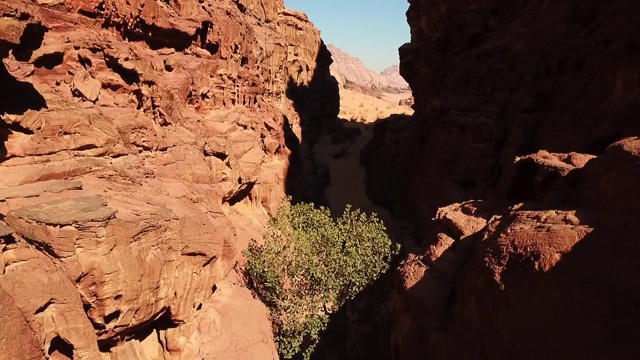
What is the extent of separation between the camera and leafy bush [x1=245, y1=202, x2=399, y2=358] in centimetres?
1368

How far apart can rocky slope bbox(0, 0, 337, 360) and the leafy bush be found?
901 mm

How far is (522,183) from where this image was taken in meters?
12.7

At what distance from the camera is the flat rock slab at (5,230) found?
7.14m

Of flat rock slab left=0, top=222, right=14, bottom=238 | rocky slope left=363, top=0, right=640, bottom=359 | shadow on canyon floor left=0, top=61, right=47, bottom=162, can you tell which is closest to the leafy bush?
rocky slope left=363, top=0, right=640, bottom=359

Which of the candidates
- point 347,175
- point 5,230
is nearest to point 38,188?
point 5,230

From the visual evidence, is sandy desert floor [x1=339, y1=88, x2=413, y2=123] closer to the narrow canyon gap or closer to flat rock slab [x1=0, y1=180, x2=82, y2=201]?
Result: the narrow canyon gap

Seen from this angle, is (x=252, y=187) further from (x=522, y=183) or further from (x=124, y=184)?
(x=522, y=183)

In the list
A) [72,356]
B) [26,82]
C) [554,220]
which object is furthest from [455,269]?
[26,82]

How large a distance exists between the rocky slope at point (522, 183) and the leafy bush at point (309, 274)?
2287 mm

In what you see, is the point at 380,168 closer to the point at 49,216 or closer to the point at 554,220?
the point at 554,220


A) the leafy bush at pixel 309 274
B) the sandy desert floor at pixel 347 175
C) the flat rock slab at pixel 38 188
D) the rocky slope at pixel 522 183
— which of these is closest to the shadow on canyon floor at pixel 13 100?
the flat rock slab at pixel 38 188

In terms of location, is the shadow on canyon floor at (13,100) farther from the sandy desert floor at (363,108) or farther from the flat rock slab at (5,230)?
the sandy desert floor at (363,108)

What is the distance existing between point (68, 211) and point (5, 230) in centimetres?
130

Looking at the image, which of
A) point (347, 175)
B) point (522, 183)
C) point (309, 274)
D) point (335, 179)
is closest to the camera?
point (522, 183)
